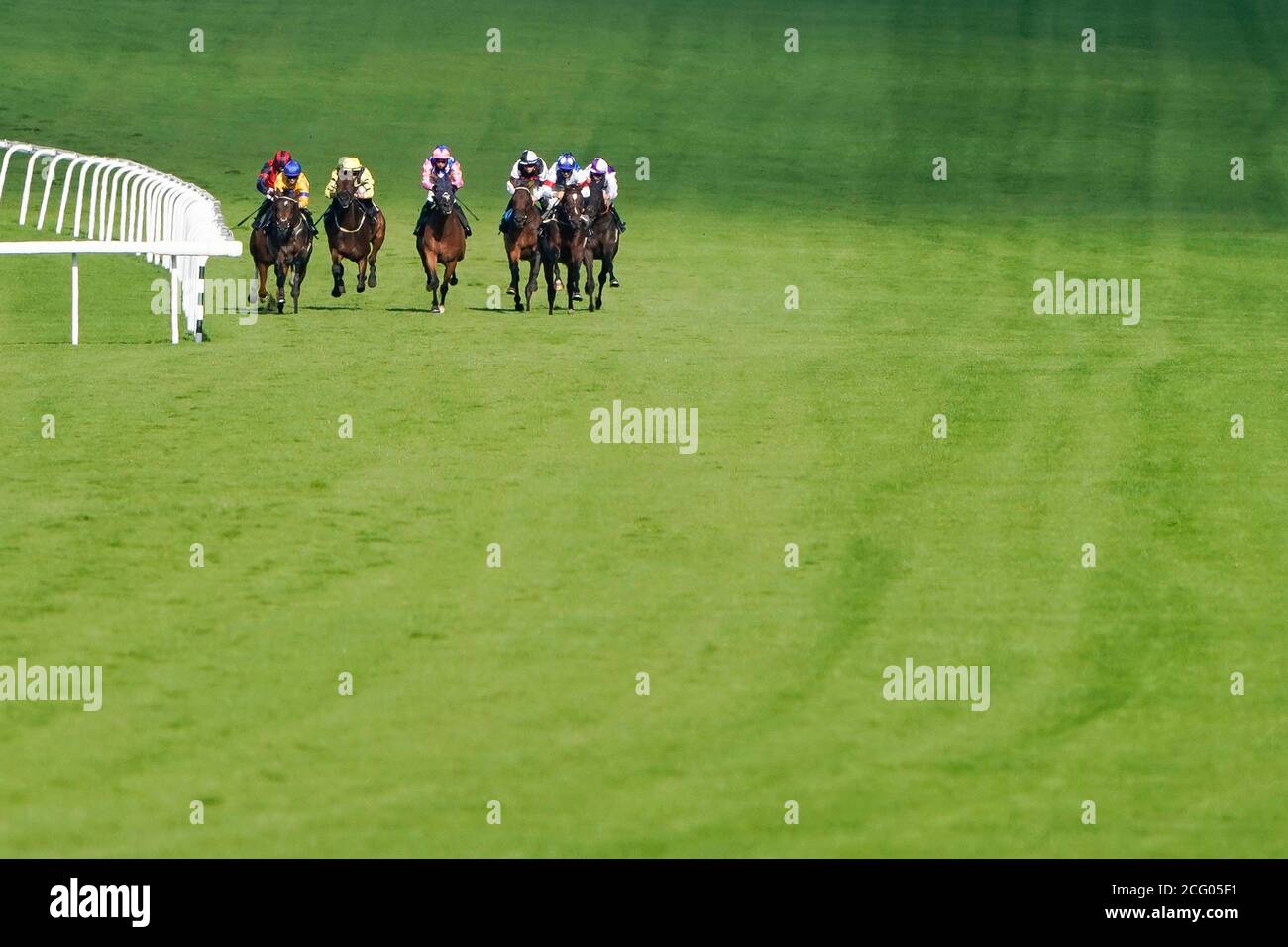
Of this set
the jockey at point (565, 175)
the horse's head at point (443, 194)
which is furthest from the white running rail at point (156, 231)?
the jockey at point (565, 175)

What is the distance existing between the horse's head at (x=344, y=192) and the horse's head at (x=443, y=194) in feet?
3.11

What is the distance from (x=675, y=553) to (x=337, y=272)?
38.7 ft

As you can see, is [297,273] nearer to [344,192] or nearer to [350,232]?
[344,192]

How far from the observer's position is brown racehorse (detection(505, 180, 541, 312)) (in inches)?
859

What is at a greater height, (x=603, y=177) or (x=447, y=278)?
(x=603, y=177)

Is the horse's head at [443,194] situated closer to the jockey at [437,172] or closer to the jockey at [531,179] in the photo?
the jockey at [437,172]

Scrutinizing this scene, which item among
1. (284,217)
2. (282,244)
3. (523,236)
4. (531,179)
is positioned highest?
(531,179)

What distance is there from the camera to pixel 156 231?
23.7 m

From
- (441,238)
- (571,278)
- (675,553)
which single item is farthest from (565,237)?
(675,553)

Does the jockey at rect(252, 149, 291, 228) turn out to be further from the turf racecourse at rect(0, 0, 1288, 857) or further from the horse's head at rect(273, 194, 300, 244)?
the turf racecourse at rect(0, 0, 1288, 857)

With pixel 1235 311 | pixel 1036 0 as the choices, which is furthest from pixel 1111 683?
pixel 1036 0

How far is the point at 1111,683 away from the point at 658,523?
3396 mm
